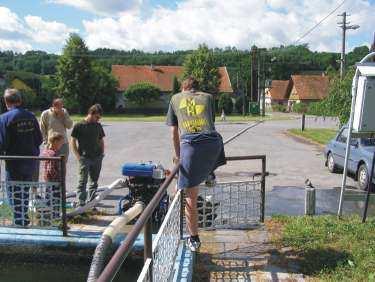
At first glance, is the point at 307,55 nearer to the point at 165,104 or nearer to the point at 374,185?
the point at 165,104

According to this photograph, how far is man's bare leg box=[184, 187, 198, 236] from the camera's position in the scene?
204 inches

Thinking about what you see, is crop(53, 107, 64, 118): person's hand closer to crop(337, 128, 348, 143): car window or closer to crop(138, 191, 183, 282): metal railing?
crop(138, 191, 183, 282): metal railing

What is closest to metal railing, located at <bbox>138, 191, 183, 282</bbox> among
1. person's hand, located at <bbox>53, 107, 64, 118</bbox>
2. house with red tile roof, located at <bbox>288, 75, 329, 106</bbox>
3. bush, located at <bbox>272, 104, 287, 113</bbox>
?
person's hand, located at <bbox>53, 107, 64, 118</bbox>

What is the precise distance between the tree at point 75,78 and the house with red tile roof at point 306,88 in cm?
4370

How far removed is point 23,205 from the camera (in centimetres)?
669

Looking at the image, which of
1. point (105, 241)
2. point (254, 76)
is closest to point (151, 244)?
point (105, 241)

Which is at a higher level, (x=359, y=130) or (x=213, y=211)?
(x=359, y=130)

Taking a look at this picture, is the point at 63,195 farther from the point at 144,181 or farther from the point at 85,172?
the point at 85,172

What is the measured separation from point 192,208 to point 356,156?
8620 mm

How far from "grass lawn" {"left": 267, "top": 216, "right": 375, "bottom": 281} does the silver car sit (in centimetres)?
460

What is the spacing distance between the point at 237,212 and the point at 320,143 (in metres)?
18.3

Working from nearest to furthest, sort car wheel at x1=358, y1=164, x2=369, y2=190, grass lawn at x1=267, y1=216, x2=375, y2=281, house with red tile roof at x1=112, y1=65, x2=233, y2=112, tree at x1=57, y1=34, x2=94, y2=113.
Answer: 1. grass lawn at x1=267, y1=216, x2=375, y2=281
2. car wheel at x1=358, y1=164, x2=369, y2=190
3. tree at x1=57, y1=34, x2=94, y2=113
4. house with red tile roof at x1=112, y1=65, x2=233, y2=112

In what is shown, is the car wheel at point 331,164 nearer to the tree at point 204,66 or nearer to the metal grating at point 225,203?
the metal grating at point 225,203

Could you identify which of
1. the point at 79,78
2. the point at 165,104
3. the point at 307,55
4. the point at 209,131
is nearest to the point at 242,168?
the point at 209,131
